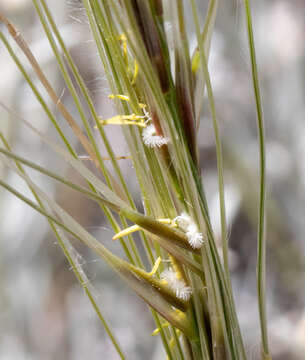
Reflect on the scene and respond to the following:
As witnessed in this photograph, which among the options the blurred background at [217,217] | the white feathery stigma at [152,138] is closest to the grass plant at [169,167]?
the white feathery stigma at [152,138]

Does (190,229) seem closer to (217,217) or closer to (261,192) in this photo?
(261,192)

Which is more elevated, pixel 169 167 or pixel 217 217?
pixel 217 217

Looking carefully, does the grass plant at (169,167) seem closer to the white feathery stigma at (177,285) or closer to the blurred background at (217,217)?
the white feathery stigma at (177,285)

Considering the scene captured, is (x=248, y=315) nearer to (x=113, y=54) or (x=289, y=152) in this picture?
(x=289, y=152)

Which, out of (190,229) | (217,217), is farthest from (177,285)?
(217,217)

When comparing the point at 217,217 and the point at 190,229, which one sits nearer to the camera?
the point at 190,229

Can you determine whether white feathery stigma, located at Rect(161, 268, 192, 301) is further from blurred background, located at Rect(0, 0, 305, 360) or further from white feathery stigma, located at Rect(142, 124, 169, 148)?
blurred background, located at Rect(0, 0, 305, 360)

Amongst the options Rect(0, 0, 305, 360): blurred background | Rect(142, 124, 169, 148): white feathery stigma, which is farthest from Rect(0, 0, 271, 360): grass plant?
Rect(0, 0, 305, 360): blurred background
